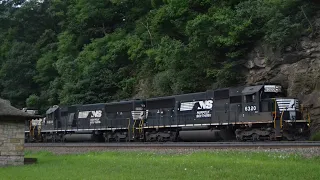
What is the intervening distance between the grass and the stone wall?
2387mm

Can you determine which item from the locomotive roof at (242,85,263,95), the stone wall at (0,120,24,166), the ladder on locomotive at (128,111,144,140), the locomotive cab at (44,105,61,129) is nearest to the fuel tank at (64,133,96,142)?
the locomotive cab at (44,105,61,129)

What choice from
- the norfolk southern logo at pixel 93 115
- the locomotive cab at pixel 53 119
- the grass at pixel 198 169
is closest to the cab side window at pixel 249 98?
the grass at pixel 198 169

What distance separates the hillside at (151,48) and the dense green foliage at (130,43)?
0.27 feet

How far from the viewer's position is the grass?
12520mm

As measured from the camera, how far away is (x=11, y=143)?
20125 millimetres

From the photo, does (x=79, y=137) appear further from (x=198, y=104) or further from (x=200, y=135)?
(x=200, y=135)

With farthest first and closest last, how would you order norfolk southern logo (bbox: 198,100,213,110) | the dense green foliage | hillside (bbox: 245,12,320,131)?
the dense green foliage
hillside (bbox: 245,12,320,131)
norfolk southern logo (bbox: 198,100,213,110)

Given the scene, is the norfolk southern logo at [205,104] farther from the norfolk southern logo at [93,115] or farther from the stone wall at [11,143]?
the stone wall at [11,143]

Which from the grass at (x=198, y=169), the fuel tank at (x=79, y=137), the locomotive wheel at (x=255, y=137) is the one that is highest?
the locomotive wheel at (x=255, y=137)

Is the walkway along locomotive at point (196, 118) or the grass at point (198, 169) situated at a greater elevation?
the walkway along locomotive at point (196, 118)

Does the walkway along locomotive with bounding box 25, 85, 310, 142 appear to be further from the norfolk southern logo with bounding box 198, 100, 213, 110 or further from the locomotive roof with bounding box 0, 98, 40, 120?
the locomotive roof with bounding box 0, 98, 40, 120

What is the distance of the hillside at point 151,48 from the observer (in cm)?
2828

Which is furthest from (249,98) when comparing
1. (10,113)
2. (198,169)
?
(10,113)

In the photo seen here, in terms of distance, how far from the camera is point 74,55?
55.6 meters
